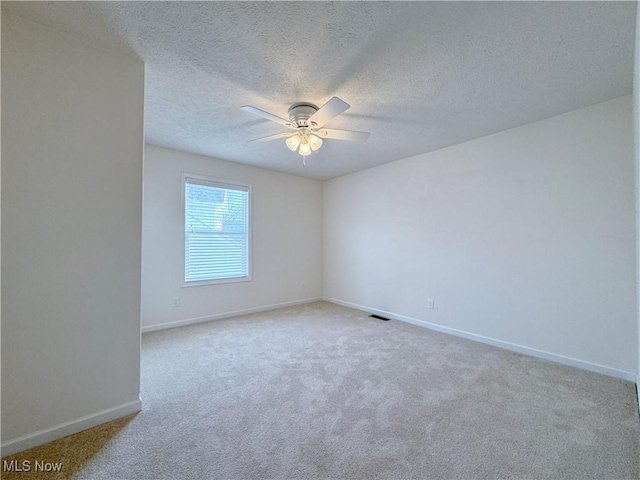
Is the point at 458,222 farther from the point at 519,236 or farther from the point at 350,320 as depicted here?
the point at 350,320

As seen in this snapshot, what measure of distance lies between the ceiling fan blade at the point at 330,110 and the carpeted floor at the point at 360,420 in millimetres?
2142

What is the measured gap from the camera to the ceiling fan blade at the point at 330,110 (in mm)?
1794

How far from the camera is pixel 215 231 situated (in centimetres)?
400

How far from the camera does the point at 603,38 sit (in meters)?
1.57

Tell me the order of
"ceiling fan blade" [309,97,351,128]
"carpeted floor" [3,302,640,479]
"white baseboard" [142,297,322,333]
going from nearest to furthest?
"carpeted floor" [3,302,640,479], "ceiling fan blade" [309,97,351,128], "white baseboard" [142,297,322,333]

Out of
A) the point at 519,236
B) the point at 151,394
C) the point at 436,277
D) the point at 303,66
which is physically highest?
the point at 303,66

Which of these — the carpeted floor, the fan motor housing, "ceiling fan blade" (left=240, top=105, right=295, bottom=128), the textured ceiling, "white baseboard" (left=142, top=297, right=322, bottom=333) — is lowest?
the carpeted floor

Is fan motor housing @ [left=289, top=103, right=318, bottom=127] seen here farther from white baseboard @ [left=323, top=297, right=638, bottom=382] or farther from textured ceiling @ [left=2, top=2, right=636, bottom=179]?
white baseboard @ [left=323, top=297, right=638, bottom=382]

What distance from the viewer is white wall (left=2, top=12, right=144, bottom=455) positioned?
1438 millimetres

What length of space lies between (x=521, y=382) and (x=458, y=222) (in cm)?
182

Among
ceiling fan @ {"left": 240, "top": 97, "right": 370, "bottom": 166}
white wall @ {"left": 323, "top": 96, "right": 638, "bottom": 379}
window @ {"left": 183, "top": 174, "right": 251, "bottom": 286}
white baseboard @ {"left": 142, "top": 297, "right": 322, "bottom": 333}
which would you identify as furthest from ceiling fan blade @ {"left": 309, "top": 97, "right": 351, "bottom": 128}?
white baseboard @ {"left": 142, "top": 297, "right": 322, "bottom": 333}

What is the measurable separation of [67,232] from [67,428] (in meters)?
1.18

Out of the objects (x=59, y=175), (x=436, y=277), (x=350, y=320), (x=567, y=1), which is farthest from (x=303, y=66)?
(x=350, y=320)

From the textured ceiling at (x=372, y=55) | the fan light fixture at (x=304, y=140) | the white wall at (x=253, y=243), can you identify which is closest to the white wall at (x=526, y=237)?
the textured ceiling at (x=372, y=55)
